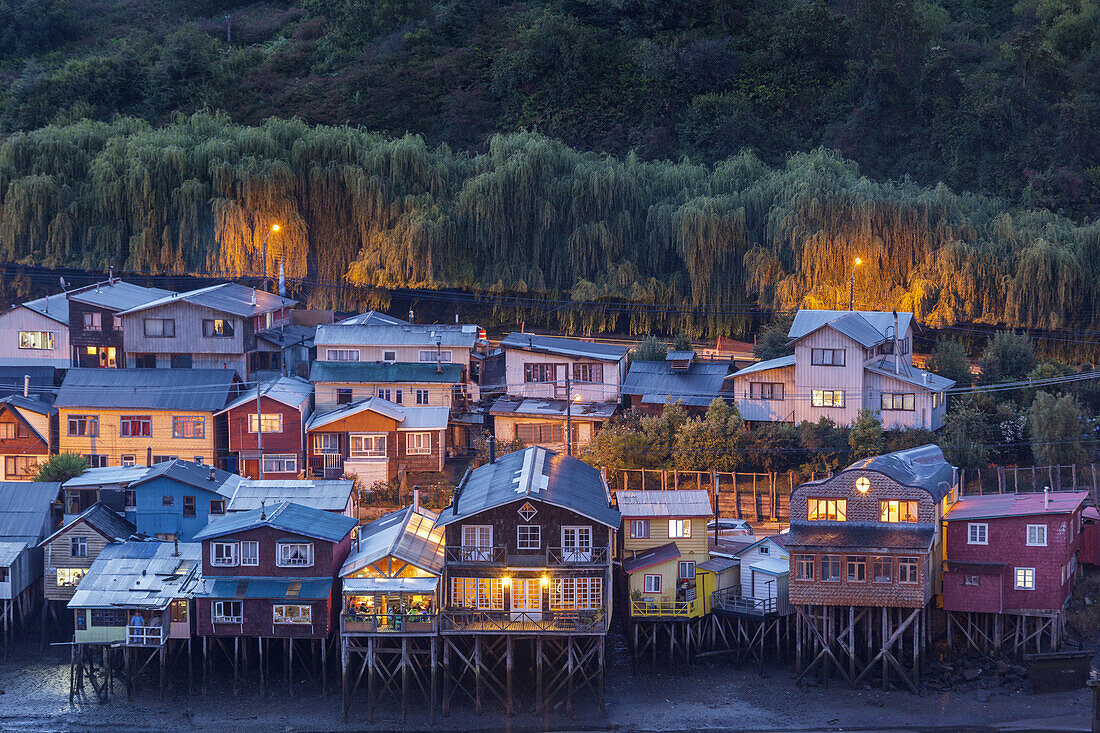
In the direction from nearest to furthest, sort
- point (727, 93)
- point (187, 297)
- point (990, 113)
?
point (187, 297), point (990, 113), point (727, 93)

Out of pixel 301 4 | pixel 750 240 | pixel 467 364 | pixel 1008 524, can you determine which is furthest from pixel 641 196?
pixel 301 4

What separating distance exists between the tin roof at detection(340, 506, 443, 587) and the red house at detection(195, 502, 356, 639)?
0.89 m

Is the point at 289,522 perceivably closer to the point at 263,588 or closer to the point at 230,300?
the point at 263,588

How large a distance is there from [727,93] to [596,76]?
6.97 meters

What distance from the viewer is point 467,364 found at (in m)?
47.6

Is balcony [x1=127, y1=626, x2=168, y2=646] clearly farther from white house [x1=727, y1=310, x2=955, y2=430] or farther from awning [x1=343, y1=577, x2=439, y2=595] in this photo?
white house [x1=727, y1=310, x2=955, y2=430]

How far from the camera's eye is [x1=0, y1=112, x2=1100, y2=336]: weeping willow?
50.0 meters

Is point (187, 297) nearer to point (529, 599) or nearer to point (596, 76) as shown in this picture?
point (529, 599)

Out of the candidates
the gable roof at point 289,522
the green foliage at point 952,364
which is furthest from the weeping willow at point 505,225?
the gable roof at point 289,522

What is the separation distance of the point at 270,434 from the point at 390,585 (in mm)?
11339

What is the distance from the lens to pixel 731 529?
39.7 meters

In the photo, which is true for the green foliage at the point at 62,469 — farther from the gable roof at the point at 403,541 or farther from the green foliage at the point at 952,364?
the green foliage at the point at 952,364

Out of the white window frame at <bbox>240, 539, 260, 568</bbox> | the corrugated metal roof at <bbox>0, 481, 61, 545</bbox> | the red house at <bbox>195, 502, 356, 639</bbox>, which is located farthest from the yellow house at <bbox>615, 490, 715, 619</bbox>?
the corrugated metal roof at <bbox>0, 481, 61, 545</bbox>

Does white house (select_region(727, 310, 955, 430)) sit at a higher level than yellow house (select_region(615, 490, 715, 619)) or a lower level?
higher
